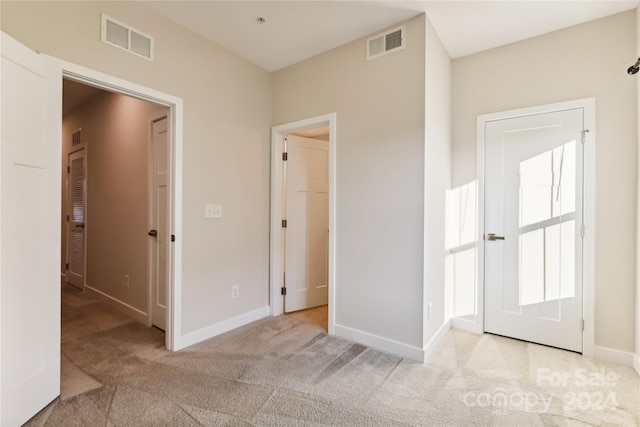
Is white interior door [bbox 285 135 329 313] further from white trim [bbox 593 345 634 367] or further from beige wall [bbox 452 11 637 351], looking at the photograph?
white trim [bbox 593 345 634 367]

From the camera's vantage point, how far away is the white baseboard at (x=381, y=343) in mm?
2352

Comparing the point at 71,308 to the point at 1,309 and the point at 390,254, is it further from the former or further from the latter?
the point at 390,254

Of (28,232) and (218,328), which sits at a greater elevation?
(28,232)

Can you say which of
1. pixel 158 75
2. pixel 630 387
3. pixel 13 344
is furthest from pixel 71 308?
pixel 630 387

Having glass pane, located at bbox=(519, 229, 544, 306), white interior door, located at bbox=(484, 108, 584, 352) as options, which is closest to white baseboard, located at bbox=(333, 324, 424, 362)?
white interior door, located at bbox=(484, 108, 584, 352)

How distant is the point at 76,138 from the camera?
4.25 m

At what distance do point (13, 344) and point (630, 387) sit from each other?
12.2 feet

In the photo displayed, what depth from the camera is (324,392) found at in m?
1.93

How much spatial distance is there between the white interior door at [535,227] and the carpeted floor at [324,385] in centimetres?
23

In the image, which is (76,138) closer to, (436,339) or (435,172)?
(435,172)

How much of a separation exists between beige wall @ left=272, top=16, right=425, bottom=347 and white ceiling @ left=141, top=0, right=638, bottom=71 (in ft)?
0.55

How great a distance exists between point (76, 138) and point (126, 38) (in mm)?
2931

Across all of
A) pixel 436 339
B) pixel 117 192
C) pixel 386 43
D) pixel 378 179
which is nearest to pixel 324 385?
pixel 436 339

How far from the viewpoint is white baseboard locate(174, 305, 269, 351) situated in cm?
253
